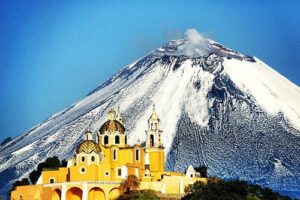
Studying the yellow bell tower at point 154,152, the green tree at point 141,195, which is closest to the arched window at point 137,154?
the yellow bell tower at point 154,152

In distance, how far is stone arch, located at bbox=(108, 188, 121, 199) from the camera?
56.0 metres

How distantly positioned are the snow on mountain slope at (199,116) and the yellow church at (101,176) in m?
35.3

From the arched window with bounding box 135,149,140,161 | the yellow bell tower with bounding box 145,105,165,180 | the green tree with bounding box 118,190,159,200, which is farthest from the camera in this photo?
the yellow bell tower with bounding box 145,105,165,180

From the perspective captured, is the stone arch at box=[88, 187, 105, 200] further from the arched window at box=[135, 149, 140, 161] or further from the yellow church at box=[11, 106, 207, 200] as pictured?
the arched window at box=[135, 149, 140, 161]

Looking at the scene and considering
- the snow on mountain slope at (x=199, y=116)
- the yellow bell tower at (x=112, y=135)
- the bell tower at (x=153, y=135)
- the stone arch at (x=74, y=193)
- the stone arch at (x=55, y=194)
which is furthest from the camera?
the snow on mountain slope at (x=199, y=116)

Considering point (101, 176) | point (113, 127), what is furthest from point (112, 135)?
point (101, 176)

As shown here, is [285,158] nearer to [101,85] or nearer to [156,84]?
[156,84]

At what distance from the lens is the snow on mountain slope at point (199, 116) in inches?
3974

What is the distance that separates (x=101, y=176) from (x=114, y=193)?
1.24 meters

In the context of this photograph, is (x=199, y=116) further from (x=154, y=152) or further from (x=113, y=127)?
(x=113, y=127)

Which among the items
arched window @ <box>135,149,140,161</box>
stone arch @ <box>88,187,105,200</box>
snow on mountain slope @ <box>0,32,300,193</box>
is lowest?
stone arch @ <box>88,187,105,200</box>

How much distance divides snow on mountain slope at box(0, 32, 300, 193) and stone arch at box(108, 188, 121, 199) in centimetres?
3760

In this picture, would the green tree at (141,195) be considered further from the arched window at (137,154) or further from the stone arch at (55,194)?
the arched window at (137,154)

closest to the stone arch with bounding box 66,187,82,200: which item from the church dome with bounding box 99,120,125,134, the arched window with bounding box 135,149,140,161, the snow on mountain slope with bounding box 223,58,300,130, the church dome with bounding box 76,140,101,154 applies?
the church dome with bounding box 76,140,101,154
